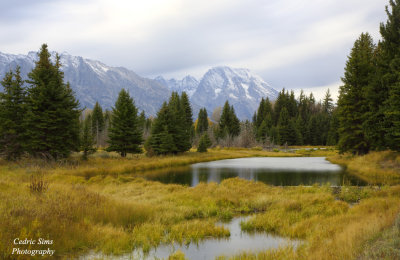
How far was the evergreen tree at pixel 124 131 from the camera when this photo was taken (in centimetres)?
3391

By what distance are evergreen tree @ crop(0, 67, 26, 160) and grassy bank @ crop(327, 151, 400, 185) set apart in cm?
2970

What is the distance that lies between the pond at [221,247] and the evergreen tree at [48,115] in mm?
20053

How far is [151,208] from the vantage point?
1118 cm

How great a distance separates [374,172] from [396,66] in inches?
381

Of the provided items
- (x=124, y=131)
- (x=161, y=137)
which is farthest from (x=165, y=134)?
(x=124, y=131)

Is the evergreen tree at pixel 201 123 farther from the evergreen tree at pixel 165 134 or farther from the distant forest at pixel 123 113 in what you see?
the distant forest at pixel 123 113

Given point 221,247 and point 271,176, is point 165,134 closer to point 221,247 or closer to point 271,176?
point 271,176

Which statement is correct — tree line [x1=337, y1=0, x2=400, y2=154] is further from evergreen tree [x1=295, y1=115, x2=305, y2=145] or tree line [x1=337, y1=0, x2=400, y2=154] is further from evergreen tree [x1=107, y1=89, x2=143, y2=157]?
evergreen tree [x1=295, y1=115, x2=305, y2=145]

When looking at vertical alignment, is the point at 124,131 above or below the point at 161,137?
above

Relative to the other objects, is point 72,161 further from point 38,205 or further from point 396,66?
point 396,66

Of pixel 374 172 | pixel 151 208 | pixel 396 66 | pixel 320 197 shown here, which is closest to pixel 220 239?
pixel 151 208

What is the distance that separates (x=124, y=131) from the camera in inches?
1352

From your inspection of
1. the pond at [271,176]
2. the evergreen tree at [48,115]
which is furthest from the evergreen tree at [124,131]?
the evergreen tree at [48,115]

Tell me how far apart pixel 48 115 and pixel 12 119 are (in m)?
3.83
